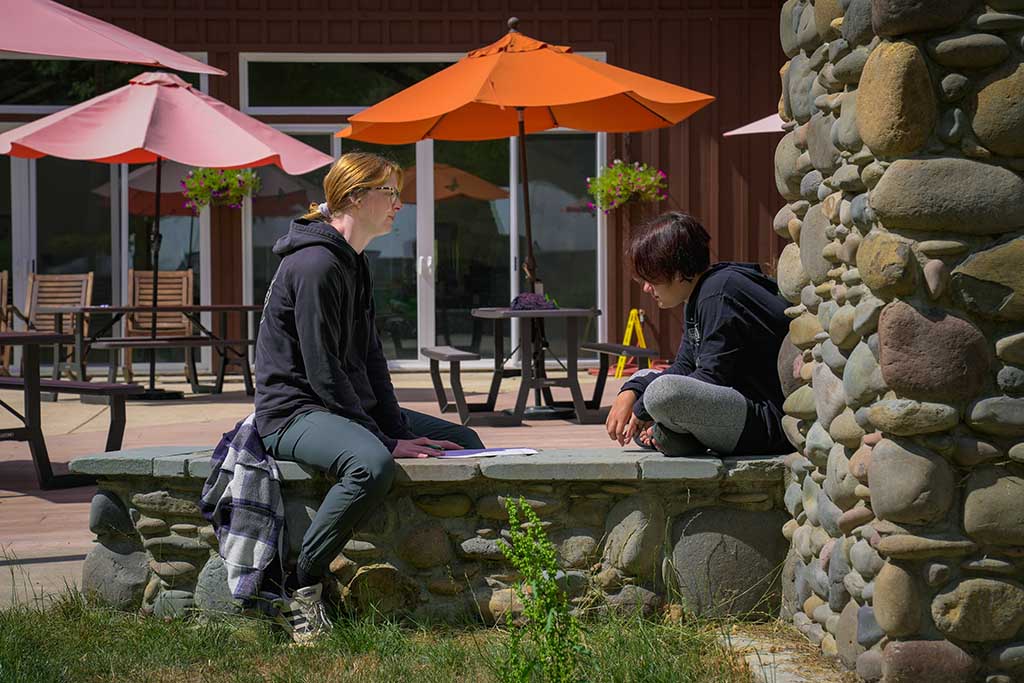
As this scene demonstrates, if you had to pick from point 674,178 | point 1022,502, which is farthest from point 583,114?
point 1022,502

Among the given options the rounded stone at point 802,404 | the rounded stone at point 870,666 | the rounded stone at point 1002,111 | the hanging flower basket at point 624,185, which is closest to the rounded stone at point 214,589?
the rounded stone at point 802,404

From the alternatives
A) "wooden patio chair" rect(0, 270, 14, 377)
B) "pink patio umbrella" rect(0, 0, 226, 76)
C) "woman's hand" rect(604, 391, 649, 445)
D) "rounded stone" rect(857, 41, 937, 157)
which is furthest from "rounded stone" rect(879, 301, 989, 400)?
"wooden patio chair" rect(0, 270, 14, 377)

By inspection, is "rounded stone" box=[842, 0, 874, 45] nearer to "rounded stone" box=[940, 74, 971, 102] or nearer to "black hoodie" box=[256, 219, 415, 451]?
"rounded stone" box=[940, 74, 971, 102]

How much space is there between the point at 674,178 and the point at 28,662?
32.2ft

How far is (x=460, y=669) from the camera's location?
3.13 metres

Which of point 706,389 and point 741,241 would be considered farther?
point 741,241

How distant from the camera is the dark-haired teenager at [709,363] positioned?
3.63m

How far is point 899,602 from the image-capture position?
8.96ft

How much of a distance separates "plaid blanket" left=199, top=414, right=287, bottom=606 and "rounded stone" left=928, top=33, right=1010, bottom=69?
2.08 meters

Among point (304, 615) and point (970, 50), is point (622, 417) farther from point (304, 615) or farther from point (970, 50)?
point (970, 50)

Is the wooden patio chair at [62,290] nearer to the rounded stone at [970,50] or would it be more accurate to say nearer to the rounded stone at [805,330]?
the rounded stone at [805,330]

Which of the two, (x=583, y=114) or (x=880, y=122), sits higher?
(x=583, y=114)

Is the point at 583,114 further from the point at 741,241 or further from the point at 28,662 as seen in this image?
the point at 28,662

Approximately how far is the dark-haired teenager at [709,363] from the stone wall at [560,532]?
117 millimetres
